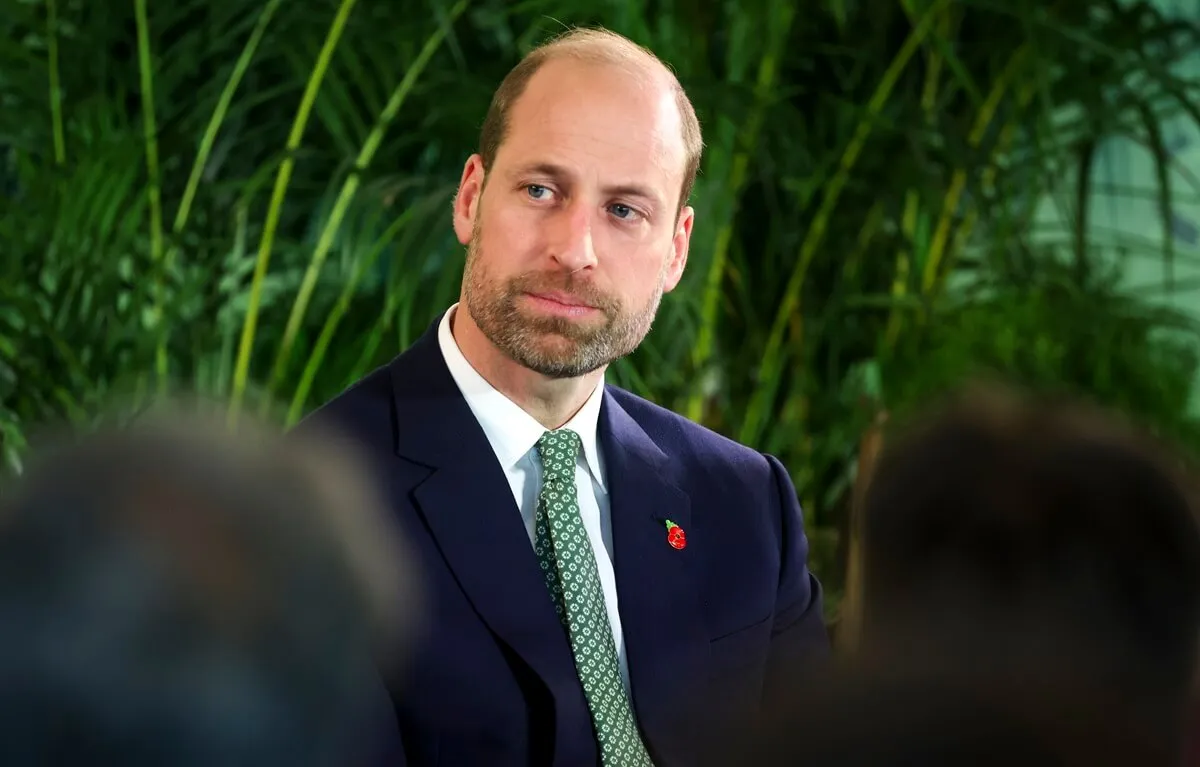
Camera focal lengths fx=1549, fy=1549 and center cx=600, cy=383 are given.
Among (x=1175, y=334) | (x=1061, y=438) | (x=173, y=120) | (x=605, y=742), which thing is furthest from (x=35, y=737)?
(x=1175, y=334)

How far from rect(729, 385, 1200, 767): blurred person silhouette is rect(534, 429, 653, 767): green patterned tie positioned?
57 centimetres

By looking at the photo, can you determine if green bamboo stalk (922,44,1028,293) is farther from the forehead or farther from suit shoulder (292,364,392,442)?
suit shoulder (292,364,392,442)

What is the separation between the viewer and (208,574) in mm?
265

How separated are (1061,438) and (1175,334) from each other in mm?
1807

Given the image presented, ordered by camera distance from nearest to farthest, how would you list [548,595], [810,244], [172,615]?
[172,615] → [548,595] → [810,244]

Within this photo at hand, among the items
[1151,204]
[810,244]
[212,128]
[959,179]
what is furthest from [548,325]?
[1151,204]

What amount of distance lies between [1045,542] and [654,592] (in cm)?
69

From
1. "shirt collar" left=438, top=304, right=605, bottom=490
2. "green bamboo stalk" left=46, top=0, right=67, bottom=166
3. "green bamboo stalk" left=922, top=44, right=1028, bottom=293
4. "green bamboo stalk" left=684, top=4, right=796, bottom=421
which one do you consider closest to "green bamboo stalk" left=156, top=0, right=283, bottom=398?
"green bamboo stalk" left=46, top=0, right=67, bottom=166

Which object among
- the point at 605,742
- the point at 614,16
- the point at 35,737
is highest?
the point at 614,16

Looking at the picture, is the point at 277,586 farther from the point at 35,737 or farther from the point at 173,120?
the point at 173,120

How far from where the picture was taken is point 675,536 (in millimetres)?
1104

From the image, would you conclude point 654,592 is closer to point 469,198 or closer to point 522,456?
point 522,456

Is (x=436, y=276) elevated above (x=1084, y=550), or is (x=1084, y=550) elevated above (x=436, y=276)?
(x=436, y=276)

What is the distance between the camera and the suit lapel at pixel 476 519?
1.00 metres
